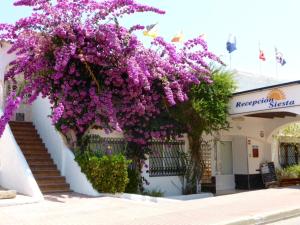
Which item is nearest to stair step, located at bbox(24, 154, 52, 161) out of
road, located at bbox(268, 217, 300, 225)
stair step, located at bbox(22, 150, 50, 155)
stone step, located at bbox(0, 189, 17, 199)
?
stair step, located at bbox(22, 150, 50, 155)

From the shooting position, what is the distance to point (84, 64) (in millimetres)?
13844

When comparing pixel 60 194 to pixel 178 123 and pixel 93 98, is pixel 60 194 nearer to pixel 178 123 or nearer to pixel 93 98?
pixel 93 98

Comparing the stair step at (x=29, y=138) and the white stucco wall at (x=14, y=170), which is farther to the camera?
the stair step at (x=29, y=138)

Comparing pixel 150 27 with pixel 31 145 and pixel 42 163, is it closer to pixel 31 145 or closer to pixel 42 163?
pixel 31 145

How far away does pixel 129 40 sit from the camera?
14.0 metres

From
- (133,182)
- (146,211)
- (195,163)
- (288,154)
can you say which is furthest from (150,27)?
(288,154)

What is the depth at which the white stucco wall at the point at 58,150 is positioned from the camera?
1317 centimetres

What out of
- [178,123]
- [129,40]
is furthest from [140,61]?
[178,123]

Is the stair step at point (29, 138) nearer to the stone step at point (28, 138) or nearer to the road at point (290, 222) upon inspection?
the stone step at point (28, 138)

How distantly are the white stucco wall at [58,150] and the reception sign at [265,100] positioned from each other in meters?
6.19

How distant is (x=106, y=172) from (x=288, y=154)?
12.4 m

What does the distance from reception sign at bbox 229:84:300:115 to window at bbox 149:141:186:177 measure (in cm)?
256

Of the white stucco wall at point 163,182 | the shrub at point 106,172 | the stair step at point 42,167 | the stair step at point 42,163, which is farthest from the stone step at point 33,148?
the shrub at point 106,172

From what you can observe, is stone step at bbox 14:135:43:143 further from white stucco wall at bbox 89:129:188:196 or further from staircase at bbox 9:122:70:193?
white stucco wall at bbox 89:129:188:196
